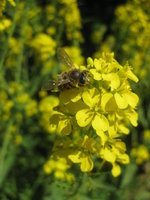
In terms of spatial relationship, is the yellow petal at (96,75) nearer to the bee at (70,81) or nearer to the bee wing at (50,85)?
the bee at (70,81)

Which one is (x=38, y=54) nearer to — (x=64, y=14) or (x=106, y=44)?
(x=64, y=14)

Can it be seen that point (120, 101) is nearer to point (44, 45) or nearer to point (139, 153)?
point (139, 153)

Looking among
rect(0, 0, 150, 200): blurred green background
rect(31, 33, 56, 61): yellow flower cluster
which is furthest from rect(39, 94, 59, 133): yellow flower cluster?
rect(31, 33, 56, 61): yellow flower cluster

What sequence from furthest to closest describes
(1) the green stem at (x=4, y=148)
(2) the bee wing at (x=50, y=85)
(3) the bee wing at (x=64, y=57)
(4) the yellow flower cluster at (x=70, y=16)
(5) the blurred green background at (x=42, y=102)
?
(4) the yellow flower cluster at (x=70, y=16) < (5) the blurred green background at (x=42, y=102) < (1) the green stem at (x=4, y=148) < (3) the bee wing at (x=64, y=57) < (2) the bee wing at (x=50, y=85)

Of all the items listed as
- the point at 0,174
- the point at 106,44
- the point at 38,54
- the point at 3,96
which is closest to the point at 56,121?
the point at 0,174

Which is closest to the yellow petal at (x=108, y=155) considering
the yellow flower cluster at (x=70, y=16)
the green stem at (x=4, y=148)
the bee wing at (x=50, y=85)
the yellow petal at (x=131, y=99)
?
the yellow petal at (x=131, y=99)

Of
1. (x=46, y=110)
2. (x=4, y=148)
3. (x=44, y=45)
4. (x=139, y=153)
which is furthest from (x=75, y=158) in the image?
(x=44, y=45)

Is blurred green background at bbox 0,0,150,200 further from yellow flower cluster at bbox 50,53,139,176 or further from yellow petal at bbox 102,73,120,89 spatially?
yellow petal at bbox 102,73,120,89
